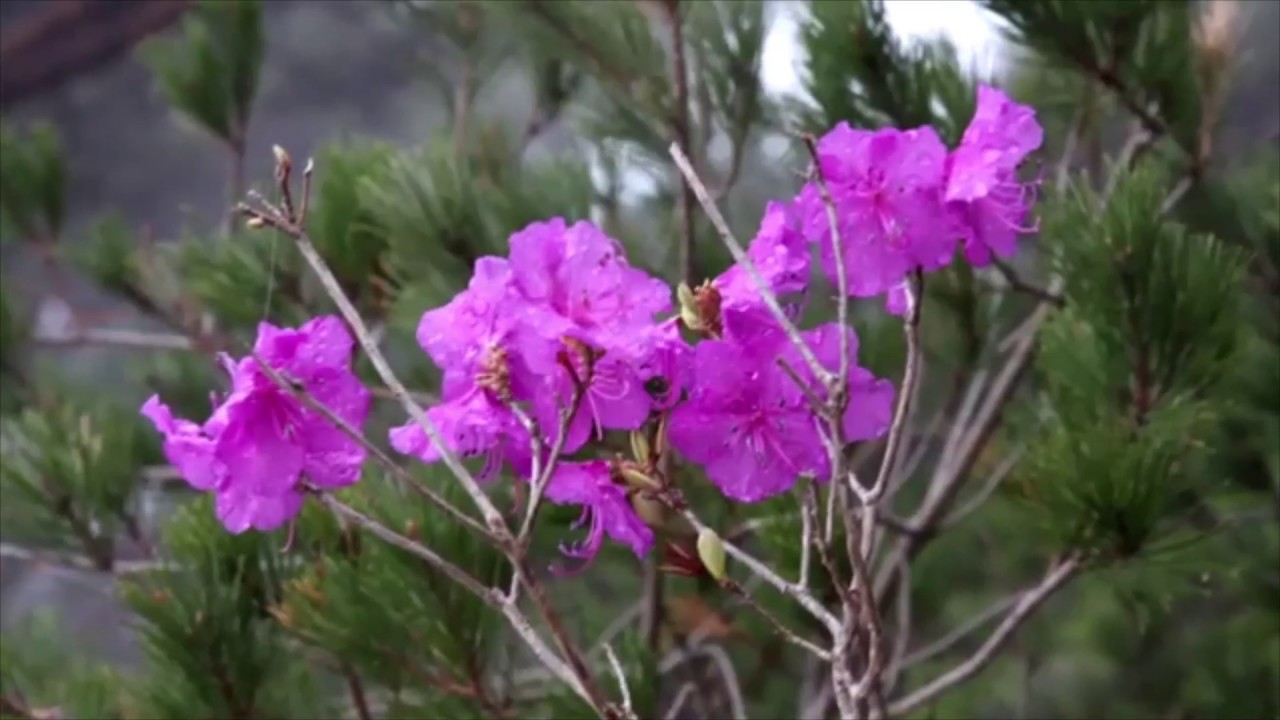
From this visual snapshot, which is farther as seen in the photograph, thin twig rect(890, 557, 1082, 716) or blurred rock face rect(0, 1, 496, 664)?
blurred rock face rect(0, 1, 496, 664)

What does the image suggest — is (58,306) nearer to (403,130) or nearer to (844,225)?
(403,130)

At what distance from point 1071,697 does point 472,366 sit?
75 centimetres

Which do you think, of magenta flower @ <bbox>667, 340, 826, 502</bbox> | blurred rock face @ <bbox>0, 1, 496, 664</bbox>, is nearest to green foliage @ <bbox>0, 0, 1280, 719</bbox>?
magenta flower @ <bbox>667, 340, 826, 502</bbox>

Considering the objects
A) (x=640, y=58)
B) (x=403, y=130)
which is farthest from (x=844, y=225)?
(x=403, y=130)

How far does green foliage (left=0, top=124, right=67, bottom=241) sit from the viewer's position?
1.00m

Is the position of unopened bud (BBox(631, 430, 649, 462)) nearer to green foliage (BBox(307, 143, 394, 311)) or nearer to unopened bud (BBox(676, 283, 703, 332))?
unopened bud (BBox(676, 283, 703, 332))

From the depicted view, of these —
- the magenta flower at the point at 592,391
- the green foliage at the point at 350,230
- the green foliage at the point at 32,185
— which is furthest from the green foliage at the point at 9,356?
the magenta flower at the point at 592,391

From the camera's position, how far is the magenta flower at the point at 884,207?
0.39m

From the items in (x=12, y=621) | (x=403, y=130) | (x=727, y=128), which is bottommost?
(x=12, y=621)

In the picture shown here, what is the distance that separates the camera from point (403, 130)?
1.53 m

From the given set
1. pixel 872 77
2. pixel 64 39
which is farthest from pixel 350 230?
pixel 64 39

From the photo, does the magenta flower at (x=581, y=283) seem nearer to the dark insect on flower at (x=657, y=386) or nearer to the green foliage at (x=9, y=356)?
the dark insect on flower at (x=657, y=386)

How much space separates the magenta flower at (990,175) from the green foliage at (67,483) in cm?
49

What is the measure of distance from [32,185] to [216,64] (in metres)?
0.18
